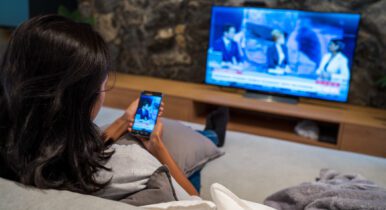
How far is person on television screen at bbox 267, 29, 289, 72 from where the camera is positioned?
9.30ft

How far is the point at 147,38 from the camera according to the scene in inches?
140

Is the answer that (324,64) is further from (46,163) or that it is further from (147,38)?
(46,163)

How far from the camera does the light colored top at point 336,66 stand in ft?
8.78

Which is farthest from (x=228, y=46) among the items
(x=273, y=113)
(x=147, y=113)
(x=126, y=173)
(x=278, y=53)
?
(x=126, y=173)

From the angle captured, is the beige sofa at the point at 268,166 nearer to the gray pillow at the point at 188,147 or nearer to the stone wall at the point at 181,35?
the gray pillow at the point at 188,147

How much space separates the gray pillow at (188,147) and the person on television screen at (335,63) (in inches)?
56.8

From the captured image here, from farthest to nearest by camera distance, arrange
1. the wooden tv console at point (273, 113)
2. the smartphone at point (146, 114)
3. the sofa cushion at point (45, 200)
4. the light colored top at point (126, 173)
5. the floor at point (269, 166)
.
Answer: the wooden tv console at point (273, 113), the floor at point (269, 166), the smartphone at point (146, 114), the light colored top at point (126, 173), the sofa cushion at point (45, 200)

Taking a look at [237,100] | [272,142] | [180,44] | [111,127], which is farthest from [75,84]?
[180,44]

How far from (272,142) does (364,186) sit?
80cm

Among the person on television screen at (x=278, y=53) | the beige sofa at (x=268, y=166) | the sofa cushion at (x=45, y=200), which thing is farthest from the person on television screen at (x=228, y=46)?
the sofa cushion at (x=45, y=200)

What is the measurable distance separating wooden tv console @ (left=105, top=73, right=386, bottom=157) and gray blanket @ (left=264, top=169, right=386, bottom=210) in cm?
130

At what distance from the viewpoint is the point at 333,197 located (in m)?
0.98

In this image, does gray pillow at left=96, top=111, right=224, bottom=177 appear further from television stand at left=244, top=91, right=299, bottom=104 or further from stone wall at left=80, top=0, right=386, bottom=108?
stone wall at left=80, top=0, right=386, bottom=108

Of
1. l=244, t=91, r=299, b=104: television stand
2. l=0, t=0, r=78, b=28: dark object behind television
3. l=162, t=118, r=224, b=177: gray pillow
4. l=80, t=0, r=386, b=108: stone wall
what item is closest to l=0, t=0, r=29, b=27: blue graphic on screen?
l=0, t=0, r=78, b=28: dark object behind television
